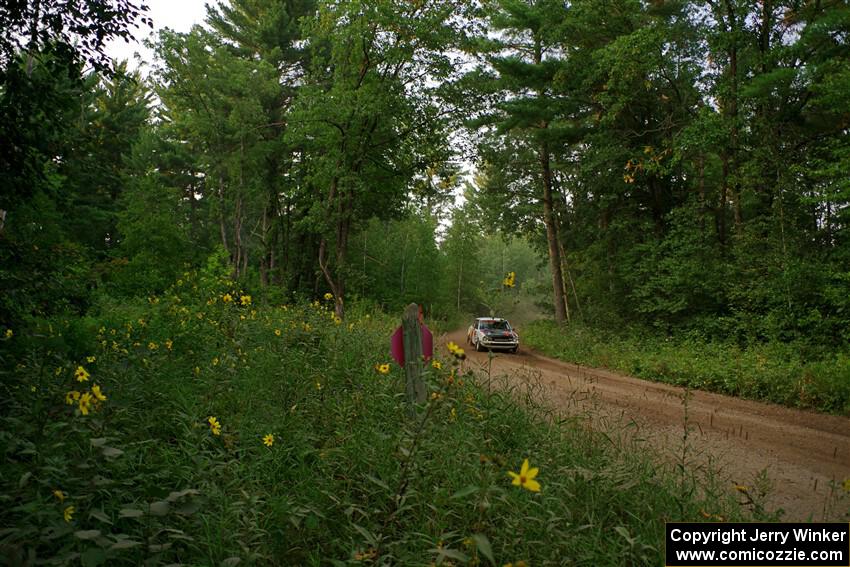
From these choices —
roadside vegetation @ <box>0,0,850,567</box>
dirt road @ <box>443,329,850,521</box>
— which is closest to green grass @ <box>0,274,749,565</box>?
roadside vegetation @ <box>0,0,850,567</box>

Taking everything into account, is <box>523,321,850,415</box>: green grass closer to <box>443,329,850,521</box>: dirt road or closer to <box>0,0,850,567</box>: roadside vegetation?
<box>0,0,850,567</box>: roadside vegetation

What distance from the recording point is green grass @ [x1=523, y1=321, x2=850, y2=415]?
8.88 m

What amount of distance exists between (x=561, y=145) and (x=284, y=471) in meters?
19.4

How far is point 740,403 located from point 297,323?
7931 mm

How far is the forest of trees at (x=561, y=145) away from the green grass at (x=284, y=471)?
1.36 metres

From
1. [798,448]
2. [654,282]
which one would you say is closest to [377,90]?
[654,282]

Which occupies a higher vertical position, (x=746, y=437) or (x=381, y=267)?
(x=381, y=267)

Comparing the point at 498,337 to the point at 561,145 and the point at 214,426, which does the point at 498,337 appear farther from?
the point at 214,426

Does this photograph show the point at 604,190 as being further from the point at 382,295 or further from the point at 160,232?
the point at 382,295

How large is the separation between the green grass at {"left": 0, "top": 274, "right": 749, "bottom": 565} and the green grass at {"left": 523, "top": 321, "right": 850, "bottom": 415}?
6.16m

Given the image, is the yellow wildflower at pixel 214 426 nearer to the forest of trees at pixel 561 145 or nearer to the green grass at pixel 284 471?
the green grass at pixel 284 471

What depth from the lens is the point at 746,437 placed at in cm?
665

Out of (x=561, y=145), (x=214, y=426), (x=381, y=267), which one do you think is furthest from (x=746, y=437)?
(x=381, y=267)

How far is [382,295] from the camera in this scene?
3462 centimetres
